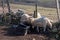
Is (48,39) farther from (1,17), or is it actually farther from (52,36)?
(1,17)

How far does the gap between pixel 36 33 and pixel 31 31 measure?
0.27 meters

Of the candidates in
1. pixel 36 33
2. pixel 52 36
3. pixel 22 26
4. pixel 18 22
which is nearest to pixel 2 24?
pixel 18 22

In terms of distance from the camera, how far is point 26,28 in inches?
363

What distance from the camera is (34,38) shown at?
342 inches

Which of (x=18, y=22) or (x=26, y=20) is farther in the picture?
(x=18, y=22)

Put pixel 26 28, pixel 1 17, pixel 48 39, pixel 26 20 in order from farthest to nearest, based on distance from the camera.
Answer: pixel 1 17 → pixel 26 20 → pixel 26 28 → pixel 48 39

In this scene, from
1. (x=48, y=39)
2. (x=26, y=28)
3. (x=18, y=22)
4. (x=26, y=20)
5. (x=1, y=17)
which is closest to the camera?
(x=48, y=39)

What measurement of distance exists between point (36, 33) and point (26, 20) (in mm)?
852

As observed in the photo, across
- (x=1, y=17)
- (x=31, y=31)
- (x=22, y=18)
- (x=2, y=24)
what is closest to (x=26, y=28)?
(x=31, y=31)

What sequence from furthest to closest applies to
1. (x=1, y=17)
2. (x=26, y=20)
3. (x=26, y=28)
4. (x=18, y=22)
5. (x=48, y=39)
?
(x=1, y=17)
(x=18, y=22)
(x=26, y=20)
(x=26, y=28)
(x=48, y=39)

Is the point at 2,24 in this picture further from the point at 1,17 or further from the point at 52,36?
the point at 52,36

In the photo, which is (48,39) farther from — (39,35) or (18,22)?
(18,22)

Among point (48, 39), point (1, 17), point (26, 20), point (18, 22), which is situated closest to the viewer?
point (48, 39)

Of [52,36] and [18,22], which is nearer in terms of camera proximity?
[52,36]
